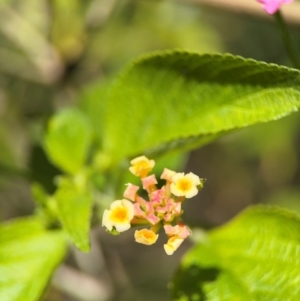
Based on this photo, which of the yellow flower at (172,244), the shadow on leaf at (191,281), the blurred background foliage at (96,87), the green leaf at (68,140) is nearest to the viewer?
the yellow flower at (172,244)

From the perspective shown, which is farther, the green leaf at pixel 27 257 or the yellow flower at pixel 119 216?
the green leaf at pixel 27 257

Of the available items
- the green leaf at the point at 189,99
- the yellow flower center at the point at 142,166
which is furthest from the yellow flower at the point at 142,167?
the green leaf at the point at 189,99

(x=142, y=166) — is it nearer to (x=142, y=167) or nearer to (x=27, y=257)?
(x=142, y=167)

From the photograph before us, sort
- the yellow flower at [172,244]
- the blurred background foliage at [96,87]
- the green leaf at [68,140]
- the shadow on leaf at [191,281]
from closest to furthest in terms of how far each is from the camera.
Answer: the yellow flower at [172,244], the shadow on leaf at [191,281], the green leaf at [68,140], the blurred background foliage at [96,87]

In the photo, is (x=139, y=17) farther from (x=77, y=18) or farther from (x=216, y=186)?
(x=216, y=186)

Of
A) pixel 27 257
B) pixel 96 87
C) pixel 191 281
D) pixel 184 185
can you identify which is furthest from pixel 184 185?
pixel 96 87

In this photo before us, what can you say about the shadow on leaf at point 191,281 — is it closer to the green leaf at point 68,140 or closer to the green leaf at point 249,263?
the green leaf at point 249,263

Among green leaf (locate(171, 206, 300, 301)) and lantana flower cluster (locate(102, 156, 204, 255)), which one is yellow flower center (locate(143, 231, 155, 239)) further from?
green leaf (locate(171, 206, 300, 301))
